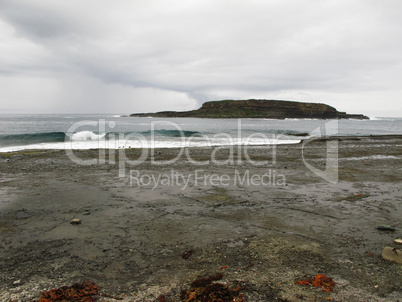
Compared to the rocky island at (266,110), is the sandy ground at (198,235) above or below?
below

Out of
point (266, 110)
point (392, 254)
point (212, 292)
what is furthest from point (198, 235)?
point (266, 110)

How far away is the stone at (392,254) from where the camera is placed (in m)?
3.91

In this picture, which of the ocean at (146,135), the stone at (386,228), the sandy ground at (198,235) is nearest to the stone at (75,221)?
the sandy ground at (198,235)

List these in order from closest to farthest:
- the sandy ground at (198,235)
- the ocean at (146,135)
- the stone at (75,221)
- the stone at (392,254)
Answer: the sandy ground at (198,235), the stone at (392,254), the stone at (75,221), the ocean at (146,135)

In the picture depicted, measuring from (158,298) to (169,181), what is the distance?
6.17 metres

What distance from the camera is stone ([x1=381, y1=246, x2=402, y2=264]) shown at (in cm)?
391

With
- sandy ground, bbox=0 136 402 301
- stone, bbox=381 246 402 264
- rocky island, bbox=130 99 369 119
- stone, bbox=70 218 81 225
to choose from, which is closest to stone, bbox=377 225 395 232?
sandy ground, bbox=0 136 402 301

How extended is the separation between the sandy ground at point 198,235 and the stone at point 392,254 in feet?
0.33

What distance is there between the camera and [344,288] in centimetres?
327

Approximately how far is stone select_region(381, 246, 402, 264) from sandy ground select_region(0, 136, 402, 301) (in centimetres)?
10

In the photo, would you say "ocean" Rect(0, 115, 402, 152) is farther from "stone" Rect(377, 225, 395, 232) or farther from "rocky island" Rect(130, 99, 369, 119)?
"rocky island" Rect(130, 99, 369, 119)
